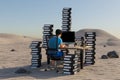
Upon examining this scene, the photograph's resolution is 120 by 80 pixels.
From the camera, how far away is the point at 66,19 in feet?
64.5

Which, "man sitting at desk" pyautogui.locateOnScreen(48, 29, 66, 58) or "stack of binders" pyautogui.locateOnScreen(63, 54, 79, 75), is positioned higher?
"man sitting at desk" pyautogui.locateOnScreen(48, 29, 66, 58)

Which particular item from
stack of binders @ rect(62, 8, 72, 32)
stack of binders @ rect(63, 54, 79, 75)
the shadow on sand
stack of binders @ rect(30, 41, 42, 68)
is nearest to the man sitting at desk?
stack of binders @ rect(63, 54, 79, 75)

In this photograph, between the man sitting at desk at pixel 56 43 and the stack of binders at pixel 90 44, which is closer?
the man sitting at desk at pixel 56 43

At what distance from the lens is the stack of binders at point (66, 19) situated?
63.9ft

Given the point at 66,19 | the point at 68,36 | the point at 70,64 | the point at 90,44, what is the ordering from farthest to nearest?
the point at 66,19 < the point at 90,44 < the point at 68,36 < the point at 70,64

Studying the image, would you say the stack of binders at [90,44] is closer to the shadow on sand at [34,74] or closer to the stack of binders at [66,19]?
the stack of binders at [66,19]

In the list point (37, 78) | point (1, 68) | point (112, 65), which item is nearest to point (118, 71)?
point (112, 65)

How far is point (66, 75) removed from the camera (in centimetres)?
1580

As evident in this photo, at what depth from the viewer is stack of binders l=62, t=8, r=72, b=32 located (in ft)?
63.9

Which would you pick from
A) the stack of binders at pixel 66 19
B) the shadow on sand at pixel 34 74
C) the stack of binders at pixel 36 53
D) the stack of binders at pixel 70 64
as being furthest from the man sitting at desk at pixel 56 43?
the stack of binders at pixel 66 19

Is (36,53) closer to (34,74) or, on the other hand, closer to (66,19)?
(34,74)

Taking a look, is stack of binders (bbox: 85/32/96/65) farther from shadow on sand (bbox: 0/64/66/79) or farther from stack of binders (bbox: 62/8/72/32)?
shadow on sand (bbox: 0/64/66/79)

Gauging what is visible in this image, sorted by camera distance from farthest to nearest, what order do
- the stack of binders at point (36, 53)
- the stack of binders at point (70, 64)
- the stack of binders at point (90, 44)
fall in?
1. the stack of binders at point (90, 44)
2. the stack of binders at point (36, 53)
3. the stack of binders at point (70, 64)

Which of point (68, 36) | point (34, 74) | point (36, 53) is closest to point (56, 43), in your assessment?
point (34, 74)
